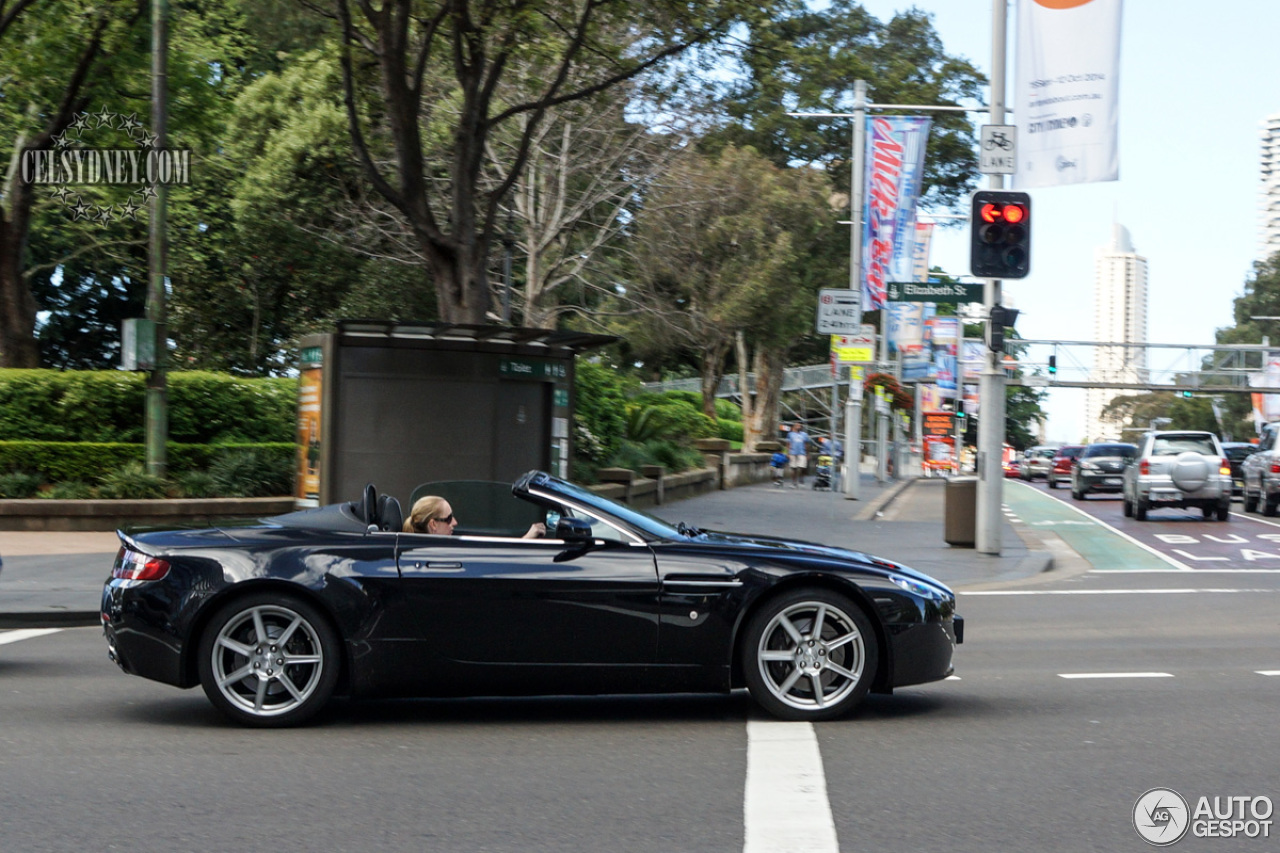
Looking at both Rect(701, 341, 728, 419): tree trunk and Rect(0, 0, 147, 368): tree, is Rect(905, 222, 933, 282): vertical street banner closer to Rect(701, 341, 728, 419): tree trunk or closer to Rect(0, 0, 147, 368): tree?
Rect(701, 341, 728, 419): tree trunk

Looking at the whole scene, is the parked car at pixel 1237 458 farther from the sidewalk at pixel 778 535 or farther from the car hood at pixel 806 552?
the car hood at pixel 806 552

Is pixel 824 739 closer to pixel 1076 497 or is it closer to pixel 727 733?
pixel 727 733

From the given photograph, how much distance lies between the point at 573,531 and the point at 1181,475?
2225 centimetres

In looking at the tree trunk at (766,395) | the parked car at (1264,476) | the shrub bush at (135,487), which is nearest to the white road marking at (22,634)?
the shrub bush at (135,487)

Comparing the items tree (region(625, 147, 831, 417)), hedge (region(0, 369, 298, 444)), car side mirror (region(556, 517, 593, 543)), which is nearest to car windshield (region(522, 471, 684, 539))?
car side mirror (region(556, 517, 593, 543))

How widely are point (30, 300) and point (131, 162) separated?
283 centimetres

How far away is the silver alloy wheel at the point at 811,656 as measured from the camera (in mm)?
6961

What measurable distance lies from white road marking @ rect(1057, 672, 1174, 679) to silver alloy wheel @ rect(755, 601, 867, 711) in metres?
2.41

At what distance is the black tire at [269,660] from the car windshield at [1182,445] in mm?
23229

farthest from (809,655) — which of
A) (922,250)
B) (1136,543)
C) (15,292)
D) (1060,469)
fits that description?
(1060,469)

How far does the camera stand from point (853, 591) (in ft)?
22.9

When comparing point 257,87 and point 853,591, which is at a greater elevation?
point 257,87

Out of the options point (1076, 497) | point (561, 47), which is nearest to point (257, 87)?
point (561, 47)

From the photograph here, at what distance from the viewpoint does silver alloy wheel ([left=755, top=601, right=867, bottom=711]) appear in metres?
6.96
